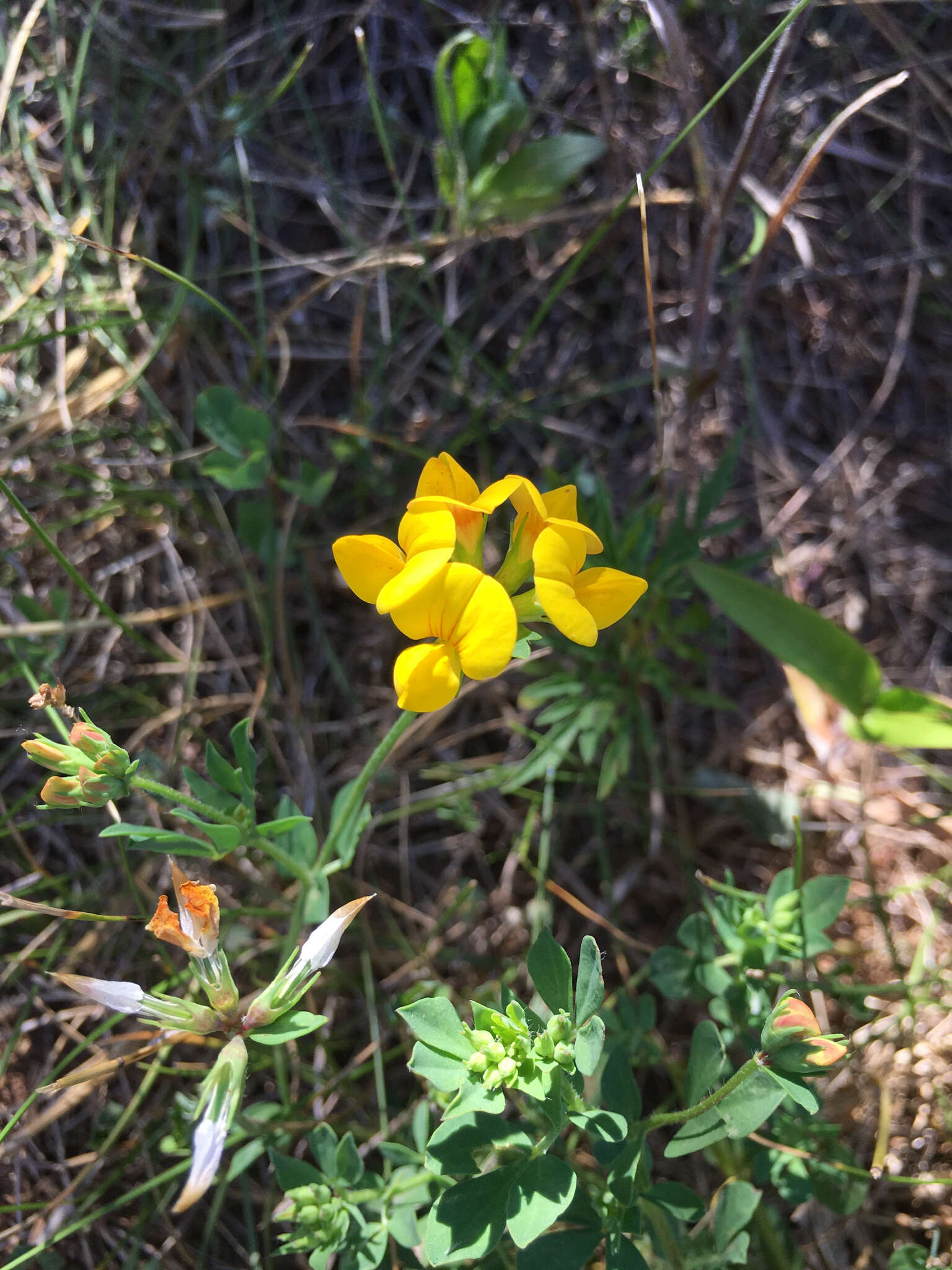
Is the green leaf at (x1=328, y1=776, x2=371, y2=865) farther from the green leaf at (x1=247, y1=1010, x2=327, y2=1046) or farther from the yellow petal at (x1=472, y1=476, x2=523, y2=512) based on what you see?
the yellow petal at (x1=472, y1=476, x2=523, y2=512)

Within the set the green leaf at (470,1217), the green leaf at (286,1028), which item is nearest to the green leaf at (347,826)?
the green leaf at (286,1028)

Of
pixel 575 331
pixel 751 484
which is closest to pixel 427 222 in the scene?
pixel 575 331

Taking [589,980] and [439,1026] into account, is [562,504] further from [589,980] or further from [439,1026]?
[439,1026]

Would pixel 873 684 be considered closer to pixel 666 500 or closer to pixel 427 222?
pixel 666 500

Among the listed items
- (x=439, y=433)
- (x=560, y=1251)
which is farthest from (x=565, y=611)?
(x=439, y=433)

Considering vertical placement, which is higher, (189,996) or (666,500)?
(666,500)
